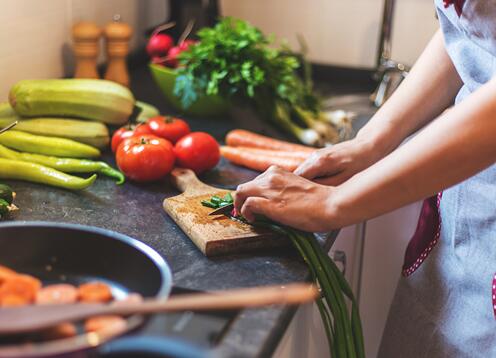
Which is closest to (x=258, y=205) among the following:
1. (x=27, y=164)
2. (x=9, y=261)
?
(x=9, y=261)

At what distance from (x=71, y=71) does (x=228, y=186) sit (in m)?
0.67

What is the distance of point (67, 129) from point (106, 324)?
761 mm

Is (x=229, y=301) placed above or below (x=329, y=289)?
above

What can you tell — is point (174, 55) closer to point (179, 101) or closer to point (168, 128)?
point (179, 101)

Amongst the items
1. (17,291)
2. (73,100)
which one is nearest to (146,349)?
(17,291)

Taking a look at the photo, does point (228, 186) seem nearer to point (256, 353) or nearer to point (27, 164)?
point (27, 164)

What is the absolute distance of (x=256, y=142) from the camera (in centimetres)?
154

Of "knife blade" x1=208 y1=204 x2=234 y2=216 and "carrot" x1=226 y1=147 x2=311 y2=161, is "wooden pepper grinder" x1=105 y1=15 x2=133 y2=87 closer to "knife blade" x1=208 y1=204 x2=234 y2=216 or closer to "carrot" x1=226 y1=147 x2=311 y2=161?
"carrot" x1=226 y1=147 x2=311 y2=161

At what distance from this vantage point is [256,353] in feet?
2.69

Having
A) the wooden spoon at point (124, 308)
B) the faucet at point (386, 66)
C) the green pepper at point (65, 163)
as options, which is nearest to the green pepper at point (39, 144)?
the green pepper at point (65, 163)

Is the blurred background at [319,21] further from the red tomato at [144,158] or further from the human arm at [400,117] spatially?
the human arm at [400,117]

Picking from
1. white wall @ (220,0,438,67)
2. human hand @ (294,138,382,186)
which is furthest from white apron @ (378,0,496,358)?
white wall @ (220,0,438,67)

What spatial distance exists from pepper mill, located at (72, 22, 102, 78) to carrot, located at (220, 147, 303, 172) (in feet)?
1.48

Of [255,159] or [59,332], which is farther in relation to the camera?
[255,159]
